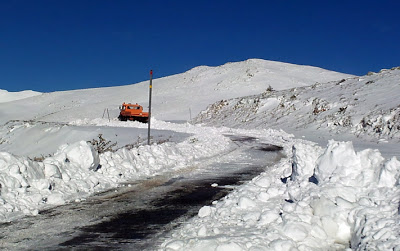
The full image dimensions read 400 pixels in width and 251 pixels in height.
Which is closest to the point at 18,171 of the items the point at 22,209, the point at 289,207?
the point at 22,209

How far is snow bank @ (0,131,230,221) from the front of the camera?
7.58m

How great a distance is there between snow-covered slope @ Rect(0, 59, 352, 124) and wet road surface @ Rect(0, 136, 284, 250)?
1863 inches

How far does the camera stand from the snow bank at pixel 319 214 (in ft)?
16.6

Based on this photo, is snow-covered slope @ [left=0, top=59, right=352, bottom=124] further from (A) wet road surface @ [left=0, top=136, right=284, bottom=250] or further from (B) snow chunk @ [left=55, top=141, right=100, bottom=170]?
(A) wet road surface @ [left=0, top=136, right=284, bottom=250]

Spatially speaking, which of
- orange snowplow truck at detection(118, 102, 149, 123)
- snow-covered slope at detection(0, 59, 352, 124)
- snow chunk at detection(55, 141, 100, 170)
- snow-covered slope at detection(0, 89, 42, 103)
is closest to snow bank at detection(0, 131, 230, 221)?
snow chunk at detection(55, 141, 100, 170)

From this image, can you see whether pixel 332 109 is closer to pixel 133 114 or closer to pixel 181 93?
pixel 133 114

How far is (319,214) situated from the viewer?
5844mm

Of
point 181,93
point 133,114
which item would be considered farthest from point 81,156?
point 181,93

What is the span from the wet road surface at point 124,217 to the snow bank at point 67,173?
1.59 feet

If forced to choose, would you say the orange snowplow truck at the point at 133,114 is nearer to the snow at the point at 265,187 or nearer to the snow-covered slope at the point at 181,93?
the snow at the point at 265,187

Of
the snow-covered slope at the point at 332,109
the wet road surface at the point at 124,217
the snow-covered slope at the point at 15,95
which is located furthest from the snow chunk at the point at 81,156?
the snow-covered slope at the point at 15,95

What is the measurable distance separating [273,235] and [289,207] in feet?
3.15

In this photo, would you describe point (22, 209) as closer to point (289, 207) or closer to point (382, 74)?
point (289, 207)

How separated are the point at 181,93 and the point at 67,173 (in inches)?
2785
